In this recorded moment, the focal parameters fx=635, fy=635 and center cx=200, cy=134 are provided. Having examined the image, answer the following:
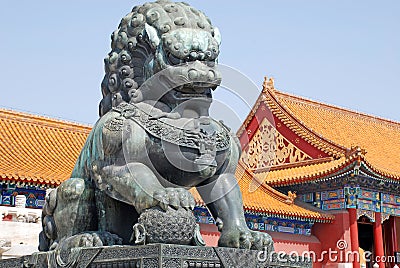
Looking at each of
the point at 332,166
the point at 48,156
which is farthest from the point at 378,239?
the point at 48,156

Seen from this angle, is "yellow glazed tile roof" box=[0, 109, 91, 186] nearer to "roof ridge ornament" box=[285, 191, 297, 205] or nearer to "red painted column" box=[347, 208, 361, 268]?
"roof ridge ornament" box=[285, 191, 297, 205]

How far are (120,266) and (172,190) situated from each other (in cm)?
41

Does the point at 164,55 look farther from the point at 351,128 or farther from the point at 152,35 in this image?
the point at 351,128

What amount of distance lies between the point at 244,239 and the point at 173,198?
45 cm

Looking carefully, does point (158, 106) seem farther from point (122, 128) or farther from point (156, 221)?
point (156, 221)

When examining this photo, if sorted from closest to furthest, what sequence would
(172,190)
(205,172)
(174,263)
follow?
(174,263), (172,190), (205,172)

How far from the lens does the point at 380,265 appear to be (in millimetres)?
17766

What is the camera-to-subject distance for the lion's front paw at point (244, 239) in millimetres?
3059

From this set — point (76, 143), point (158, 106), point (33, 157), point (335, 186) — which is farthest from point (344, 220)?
point (158, 106)

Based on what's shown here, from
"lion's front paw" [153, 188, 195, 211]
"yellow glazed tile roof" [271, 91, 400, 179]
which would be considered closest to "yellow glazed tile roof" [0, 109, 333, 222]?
"yellow glazed tile roof" [271, 91, 400, 179]

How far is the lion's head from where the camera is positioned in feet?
10.3

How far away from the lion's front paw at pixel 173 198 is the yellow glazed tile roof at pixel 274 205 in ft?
38.0

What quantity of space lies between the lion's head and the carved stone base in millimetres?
807

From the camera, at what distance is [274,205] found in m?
15.8
